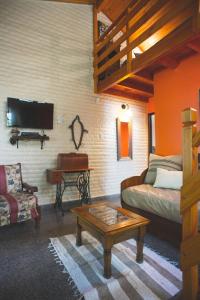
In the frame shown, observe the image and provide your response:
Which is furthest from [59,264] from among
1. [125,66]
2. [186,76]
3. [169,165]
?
[186,76]

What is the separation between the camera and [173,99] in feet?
13.2

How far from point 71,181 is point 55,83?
6.71ft

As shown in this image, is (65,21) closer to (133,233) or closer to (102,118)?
(102,118)

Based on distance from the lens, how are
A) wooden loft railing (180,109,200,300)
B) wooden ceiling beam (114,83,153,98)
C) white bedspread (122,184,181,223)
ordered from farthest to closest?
wooden ceiling beam (114,83,153,98)
white bedspread (122,184,181,223)
wooden loft railing (180,109,200,300)

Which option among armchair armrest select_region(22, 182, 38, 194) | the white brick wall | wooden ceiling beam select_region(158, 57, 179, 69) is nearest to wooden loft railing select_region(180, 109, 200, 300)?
armchair armrest select_region(22, 182, 38, 194)

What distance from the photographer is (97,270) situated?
73.9 inches

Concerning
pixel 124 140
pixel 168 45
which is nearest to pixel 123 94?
pixel 124 140

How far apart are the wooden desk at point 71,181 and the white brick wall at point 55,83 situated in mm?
186

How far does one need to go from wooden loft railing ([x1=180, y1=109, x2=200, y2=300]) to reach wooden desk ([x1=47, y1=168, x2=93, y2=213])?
2.64 metres

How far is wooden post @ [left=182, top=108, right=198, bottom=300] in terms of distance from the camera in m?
1.37

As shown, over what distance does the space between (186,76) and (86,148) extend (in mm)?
2467

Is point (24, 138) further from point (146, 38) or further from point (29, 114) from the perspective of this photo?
point (146, 38)

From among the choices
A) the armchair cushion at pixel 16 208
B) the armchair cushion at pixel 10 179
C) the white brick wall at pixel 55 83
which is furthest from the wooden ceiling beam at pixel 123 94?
the armchair cushion at pixel 16 208

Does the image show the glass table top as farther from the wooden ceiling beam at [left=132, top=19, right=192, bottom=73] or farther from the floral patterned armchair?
the wooden ceiling beam at [left=132, top=19, right=192, bottom=73]
